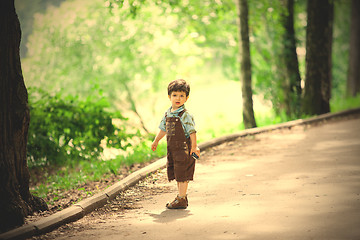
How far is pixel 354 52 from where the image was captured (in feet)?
68.5

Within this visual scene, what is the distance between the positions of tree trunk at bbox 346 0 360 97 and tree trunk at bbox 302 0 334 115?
6.15 meters

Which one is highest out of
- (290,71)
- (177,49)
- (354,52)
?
(177,49)

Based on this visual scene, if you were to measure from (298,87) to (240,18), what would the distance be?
4.27 meters

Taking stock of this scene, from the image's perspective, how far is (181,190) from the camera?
233 inches

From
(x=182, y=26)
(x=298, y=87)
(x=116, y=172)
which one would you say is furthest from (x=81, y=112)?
(x=182, y=26)

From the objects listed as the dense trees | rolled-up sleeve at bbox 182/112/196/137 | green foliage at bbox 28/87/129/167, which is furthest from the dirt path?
the dense trees

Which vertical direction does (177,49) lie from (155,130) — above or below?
above

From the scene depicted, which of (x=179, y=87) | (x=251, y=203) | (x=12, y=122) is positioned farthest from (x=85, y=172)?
(x=251, y=203)

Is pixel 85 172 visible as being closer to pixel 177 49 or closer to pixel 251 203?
pixel 251 203

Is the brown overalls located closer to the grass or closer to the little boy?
the little boy

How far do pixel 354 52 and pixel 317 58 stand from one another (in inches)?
263

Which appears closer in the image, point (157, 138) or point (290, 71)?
point (157, 138)

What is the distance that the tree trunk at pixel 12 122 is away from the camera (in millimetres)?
5453

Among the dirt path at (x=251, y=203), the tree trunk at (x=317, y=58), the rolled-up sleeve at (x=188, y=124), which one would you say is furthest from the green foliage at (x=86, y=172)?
the tree trunk at (x=317, y=58)
